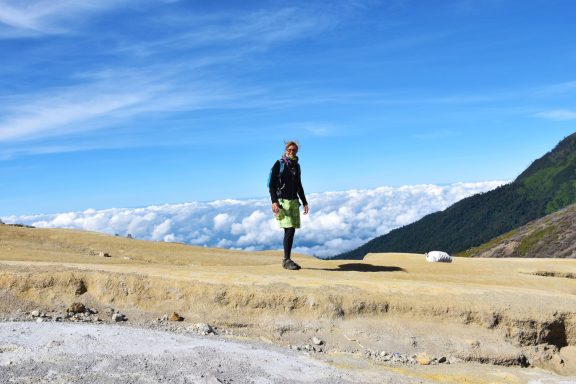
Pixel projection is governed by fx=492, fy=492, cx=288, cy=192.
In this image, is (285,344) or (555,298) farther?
(555,298)

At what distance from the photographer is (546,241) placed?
487ft

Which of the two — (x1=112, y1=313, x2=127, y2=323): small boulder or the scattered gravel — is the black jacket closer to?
(x1=112, y1=313, x2=127, y2=323): small boulder

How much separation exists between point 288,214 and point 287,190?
1.06 meters

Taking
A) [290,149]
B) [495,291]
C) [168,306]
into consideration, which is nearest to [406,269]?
[495,291]

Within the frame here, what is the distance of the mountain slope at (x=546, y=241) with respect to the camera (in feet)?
441

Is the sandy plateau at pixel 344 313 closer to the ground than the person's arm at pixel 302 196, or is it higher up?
closer to the ground

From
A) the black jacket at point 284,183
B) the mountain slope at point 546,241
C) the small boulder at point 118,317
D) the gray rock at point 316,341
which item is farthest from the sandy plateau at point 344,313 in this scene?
the mountain slope at point 546,241

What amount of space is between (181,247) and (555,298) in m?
25.9

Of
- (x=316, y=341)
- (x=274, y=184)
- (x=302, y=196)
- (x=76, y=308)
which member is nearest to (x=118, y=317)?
(x=76, y=308)

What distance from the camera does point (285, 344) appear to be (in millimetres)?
15891

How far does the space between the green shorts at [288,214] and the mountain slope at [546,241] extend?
119522 mm

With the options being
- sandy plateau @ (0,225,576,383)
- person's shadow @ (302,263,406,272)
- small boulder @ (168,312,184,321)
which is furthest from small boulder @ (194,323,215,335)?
person's shadow @ (302,263,406,272)

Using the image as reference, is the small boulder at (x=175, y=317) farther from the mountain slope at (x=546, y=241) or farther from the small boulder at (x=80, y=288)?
the mountain slope at (x=546, y=241)

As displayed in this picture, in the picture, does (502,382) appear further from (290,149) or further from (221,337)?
(290,149)
